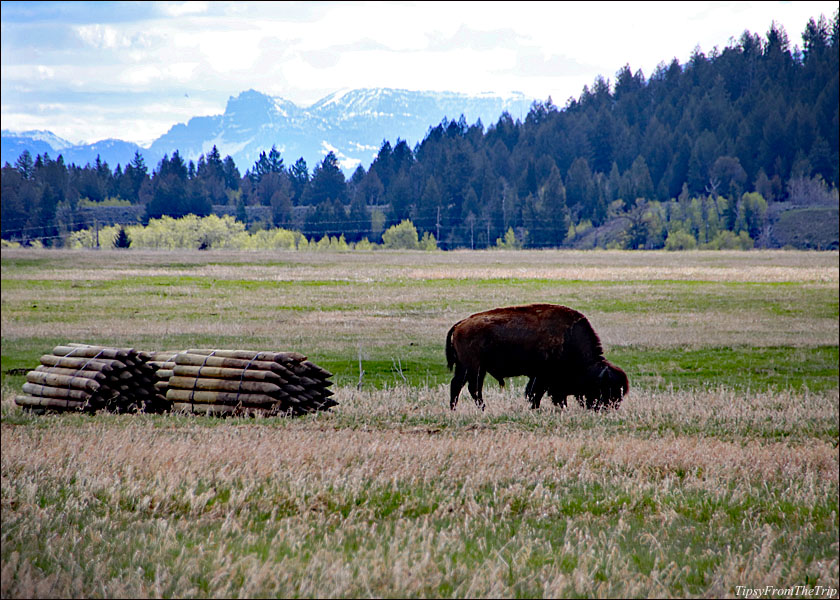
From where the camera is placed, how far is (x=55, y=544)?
6.32m

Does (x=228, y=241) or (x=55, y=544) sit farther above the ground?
(x=228, y=241)

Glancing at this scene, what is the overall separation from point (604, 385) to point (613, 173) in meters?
142

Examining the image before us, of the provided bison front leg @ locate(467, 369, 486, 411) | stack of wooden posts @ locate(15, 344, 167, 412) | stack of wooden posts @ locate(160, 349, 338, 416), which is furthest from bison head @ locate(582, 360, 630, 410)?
stack of wooden posts @ locate(15, 344, 167, 412)

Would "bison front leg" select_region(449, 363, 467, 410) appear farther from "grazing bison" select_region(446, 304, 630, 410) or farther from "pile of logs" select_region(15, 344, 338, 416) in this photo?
"pile of logs" select_region(15, 344, 338, 416)

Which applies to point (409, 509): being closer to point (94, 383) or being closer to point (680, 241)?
point (94, 383)

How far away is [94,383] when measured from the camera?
1417cm

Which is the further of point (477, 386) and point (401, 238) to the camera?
point (401, 238)

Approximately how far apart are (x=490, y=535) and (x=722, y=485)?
323cm

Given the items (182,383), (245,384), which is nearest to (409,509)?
(245,384)

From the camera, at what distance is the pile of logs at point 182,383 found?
554 inches

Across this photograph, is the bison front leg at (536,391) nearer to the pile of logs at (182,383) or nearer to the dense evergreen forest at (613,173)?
the pile of logs at (182,383)

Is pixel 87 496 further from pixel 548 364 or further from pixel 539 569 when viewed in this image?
pixel 548 364

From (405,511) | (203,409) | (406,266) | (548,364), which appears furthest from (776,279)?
(405,511)

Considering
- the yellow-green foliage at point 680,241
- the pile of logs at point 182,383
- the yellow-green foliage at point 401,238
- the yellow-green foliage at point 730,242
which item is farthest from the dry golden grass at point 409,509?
the yellow-green foliage at point 730,242
